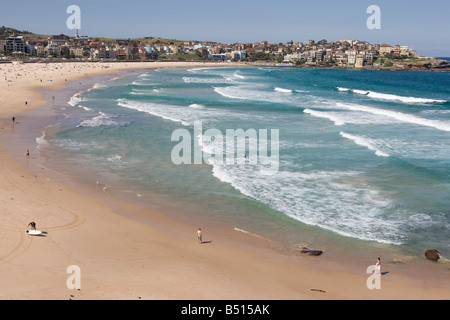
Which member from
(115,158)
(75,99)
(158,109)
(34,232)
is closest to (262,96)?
(158,109)

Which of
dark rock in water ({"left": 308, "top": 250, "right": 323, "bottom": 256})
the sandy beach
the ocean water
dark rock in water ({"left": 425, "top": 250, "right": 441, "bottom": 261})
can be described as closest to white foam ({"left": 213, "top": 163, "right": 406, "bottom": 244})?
the ocean water

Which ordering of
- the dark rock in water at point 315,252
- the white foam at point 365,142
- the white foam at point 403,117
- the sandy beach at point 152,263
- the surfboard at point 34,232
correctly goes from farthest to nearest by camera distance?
the white foam at point 403,117 → the white foam at point 365,142 → the surfboard at point 34,232 → the dark rock in water at point 315,252 → the sandy beach at point 152,263

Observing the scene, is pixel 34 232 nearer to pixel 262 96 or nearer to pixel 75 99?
pixel 75 99

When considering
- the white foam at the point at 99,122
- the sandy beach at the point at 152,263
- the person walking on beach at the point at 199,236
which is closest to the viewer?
the sandy beach at the point at 152,263

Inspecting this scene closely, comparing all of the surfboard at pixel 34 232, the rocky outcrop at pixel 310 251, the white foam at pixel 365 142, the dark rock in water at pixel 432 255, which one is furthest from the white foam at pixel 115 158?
the dark rock in water at pixel 432 255

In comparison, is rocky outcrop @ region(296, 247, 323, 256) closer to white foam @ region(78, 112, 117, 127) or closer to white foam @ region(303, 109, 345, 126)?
white foam @ region(303, 109, 345, 126)

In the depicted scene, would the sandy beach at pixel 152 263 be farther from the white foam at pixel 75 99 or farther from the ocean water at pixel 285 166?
the white foam at pixel 75 99
